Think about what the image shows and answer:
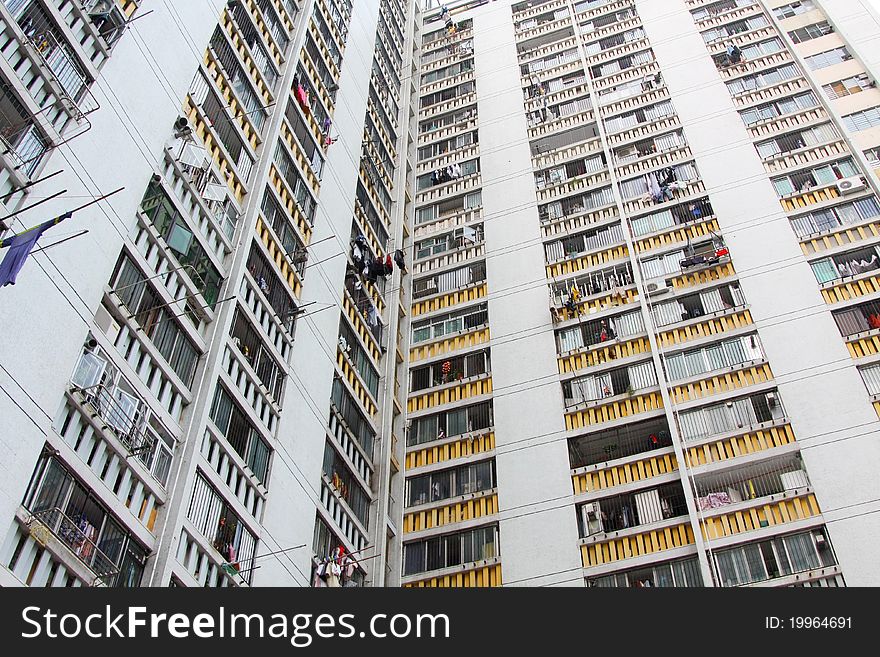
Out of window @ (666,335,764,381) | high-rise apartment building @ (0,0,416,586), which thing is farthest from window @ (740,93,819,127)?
high-rise apartment building @ (0,0,416,586)

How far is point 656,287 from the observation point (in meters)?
34.2

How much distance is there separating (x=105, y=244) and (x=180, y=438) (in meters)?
5.16

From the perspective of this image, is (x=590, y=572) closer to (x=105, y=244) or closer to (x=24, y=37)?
(x=105, y=244)

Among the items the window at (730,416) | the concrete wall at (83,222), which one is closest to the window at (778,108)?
the window at (730,416)

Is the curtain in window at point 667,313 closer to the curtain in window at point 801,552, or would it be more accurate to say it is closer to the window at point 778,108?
the curtain in window at point 801,552

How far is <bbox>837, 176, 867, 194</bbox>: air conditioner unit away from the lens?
3444 cm

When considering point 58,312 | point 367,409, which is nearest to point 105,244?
point 58,312

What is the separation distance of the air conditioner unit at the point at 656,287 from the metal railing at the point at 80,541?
71.2 feet

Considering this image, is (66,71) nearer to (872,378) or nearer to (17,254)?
(17,254)

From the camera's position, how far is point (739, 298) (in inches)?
1288

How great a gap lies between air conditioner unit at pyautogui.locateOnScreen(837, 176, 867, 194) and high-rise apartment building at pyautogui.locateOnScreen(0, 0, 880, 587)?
0.65 ft

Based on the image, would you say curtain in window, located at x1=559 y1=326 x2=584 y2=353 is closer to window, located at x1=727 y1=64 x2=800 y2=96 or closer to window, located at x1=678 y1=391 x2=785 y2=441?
window, located at x1=678 y1=391 x2=785 y2=441

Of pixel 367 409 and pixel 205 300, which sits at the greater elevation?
pixel 367 409

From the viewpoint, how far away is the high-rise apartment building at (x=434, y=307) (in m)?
21.5
